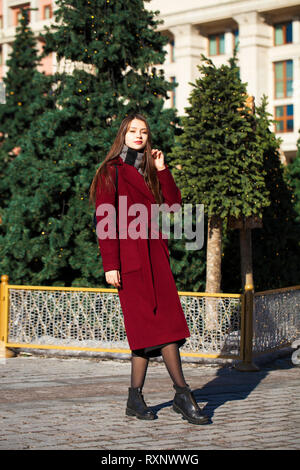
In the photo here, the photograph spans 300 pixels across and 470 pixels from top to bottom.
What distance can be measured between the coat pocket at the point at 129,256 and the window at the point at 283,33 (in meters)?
37.5

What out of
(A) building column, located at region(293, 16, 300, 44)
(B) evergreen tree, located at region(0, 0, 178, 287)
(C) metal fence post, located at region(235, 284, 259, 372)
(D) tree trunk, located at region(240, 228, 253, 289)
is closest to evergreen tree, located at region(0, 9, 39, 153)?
(B) evergreen tree, located at region(0, 0, 178, 287)

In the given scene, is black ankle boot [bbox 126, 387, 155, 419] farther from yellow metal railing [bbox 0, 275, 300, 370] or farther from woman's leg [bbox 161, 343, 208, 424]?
yellow metal railing [bbox 0, 275, 300, 370]

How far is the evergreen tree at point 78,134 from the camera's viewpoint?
1091 centimetres

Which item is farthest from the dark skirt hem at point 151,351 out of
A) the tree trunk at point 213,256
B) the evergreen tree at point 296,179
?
the evergreen tree at point 296,179

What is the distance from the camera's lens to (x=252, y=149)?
9.91 meters

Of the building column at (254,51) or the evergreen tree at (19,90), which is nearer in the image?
the evergreen tree at (19,90)

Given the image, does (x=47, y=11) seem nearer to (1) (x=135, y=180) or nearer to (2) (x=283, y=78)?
(2) (x=283, y=78)

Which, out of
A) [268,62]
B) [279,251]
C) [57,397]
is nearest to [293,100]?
[268,62]

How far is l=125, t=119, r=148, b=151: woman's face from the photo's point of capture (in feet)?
18.6

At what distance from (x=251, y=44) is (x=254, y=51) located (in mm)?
403

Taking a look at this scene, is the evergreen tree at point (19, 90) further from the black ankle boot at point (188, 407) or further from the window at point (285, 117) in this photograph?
the window at point (285, 117)

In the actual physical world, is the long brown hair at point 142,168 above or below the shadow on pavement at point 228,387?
above

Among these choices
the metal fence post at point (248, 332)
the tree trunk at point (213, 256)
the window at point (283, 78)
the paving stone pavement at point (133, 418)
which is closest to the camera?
the paving stone pavement at point (133, 418)

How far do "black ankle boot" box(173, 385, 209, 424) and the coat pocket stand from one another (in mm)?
835
